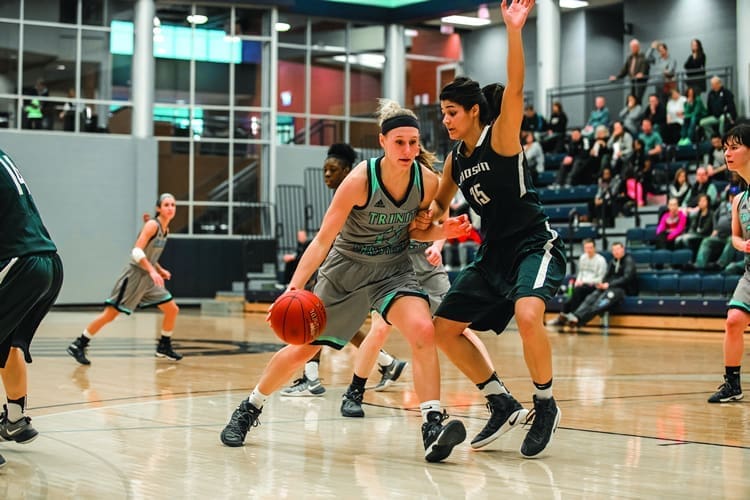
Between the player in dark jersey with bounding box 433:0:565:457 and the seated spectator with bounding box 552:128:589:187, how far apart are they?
46.8ft

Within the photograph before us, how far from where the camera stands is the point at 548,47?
76.9 feet

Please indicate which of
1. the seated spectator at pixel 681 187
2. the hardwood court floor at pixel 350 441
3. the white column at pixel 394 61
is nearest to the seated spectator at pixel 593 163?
the seated spectator at pixel 681 187

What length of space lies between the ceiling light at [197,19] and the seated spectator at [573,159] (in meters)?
9.42

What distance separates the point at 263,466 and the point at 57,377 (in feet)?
14.7

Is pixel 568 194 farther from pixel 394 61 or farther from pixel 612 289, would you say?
pixel 394 61

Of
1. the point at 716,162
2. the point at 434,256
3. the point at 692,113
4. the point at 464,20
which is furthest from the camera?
the point at 464,20

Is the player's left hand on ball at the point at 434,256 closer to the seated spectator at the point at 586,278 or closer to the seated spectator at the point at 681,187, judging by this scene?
the seated spectator at the point at 586,278

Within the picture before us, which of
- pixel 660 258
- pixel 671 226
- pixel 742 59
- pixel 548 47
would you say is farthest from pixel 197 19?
pixel 660 258

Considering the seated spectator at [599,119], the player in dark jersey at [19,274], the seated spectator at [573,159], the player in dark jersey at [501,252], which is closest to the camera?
the player in dark jersey at [19,274]

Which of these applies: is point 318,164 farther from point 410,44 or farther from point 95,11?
point 95,11

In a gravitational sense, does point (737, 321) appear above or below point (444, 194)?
below

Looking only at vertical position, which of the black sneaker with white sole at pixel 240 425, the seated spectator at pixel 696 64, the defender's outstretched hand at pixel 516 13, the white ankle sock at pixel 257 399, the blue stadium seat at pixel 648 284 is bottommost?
the black sneaker with white sole at pixel 240 425

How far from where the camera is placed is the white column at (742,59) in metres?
20.1

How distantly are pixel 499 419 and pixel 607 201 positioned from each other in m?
13.3
